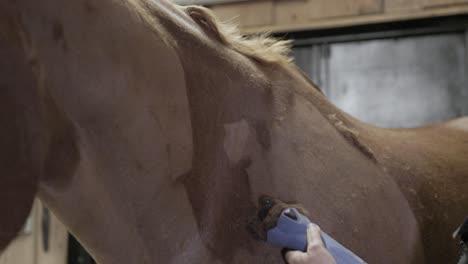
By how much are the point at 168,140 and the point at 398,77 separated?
6.54 feet

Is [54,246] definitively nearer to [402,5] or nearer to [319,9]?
[319,9]

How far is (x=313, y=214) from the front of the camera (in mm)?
896

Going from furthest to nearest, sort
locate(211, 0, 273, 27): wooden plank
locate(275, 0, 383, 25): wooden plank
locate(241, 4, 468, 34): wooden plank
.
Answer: locate(211, 0, 273, 27): wooden plank, locate(275, 0, 383, 25): wooden plank, locate(241, 4, 468, 34): wooden plank

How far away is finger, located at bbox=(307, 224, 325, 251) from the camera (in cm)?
75

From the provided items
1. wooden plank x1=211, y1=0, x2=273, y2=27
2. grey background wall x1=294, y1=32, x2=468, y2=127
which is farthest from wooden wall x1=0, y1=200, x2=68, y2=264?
grey background wall x1=294, y1=32, x2=468, y2=127

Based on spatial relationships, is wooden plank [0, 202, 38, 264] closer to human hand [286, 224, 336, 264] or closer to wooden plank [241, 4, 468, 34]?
wooden plank [241, 4, 468, 34]

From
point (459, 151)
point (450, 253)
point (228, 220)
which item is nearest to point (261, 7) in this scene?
point (459, 151)

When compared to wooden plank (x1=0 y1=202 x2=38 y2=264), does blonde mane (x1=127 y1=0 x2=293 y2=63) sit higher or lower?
higher

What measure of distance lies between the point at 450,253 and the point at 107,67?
70 centimetres

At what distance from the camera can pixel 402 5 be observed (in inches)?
102

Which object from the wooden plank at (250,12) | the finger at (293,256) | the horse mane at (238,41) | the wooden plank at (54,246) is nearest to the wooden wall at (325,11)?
the wooden plank at (250,12)

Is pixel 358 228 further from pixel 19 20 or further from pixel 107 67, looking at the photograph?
pixel 19 20

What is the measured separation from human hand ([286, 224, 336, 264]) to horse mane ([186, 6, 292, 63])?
30cm

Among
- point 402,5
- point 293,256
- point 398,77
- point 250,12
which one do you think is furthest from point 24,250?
point 293,256
